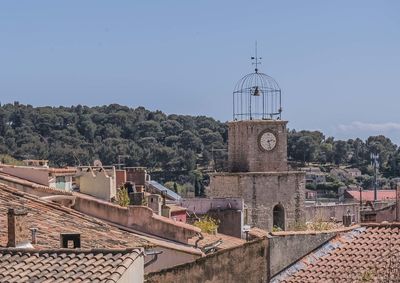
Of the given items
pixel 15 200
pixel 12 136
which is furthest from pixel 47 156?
pixel 15 200

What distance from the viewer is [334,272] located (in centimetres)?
1975

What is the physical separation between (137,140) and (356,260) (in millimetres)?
126511

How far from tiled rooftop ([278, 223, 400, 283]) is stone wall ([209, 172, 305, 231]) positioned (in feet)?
124

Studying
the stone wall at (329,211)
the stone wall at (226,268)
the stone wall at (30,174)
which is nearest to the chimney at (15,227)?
the stone wall at (226,268)

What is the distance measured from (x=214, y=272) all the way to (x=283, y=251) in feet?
6.18

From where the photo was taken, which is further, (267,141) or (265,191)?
(267,141)

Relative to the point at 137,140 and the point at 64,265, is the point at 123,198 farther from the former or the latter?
the point at 137,140

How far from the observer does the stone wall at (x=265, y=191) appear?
5981 cm

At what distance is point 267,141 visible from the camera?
61.6 meters

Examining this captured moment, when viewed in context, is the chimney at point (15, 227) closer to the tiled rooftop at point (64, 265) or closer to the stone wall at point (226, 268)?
the tiled rooftop at point (64, 265)

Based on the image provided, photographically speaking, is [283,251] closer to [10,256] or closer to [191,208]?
[10,256]

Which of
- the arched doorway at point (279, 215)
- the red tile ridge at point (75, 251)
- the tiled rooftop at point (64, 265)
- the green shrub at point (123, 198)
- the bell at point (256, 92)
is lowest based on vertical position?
the arched doorway at point (279, 215)

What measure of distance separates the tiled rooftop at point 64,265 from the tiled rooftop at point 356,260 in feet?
18.7

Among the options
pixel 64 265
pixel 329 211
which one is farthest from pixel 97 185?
pixel 329 211
